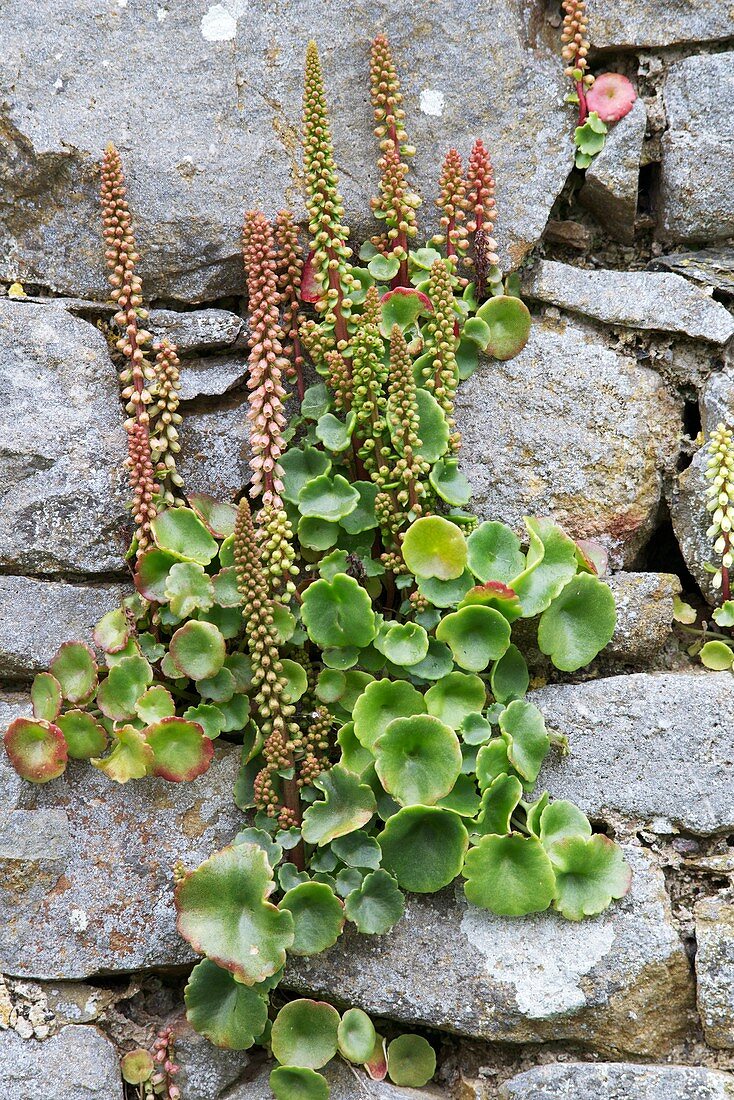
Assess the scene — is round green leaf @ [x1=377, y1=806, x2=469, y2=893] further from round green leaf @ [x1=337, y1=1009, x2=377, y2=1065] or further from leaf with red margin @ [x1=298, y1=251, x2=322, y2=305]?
leaf with red margin @ [x1=298, y1=251, x2=322, y2=305]

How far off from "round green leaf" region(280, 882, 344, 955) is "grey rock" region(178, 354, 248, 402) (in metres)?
1.56

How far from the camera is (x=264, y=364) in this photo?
2920 mm

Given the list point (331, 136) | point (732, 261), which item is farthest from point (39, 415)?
point (732, 261)

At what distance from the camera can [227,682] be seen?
2889mm

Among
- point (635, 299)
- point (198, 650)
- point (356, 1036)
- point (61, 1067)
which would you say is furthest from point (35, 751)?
point (635, 299)

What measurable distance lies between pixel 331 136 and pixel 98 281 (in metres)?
0.90

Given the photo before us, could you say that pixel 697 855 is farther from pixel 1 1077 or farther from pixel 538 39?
pixel 538 39

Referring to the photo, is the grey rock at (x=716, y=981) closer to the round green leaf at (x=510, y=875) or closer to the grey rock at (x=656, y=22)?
the round green leaf at (x=510, y=875)

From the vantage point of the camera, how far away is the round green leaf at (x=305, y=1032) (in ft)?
8.66

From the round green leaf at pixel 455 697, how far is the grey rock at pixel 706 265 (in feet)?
5.01

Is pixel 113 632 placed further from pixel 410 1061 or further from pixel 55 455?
pixel 410 1061

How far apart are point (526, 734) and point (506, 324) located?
1.32 metres

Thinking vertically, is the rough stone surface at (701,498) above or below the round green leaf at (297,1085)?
above

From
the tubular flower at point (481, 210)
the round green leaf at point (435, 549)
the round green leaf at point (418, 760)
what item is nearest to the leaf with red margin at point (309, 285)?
the tubular flower at point (481, 210)
